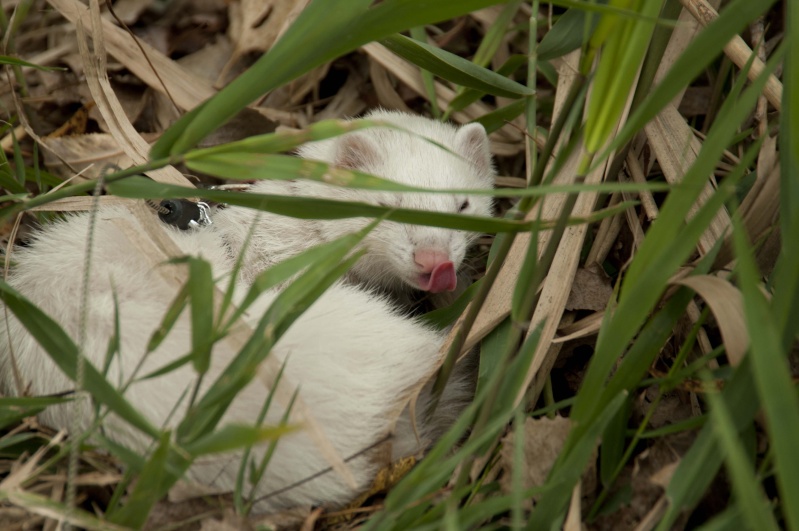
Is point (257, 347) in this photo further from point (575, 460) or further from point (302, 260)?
point (575, 460)

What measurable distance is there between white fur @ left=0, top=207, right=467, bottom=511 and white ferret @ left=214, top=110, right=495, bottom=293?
516mm

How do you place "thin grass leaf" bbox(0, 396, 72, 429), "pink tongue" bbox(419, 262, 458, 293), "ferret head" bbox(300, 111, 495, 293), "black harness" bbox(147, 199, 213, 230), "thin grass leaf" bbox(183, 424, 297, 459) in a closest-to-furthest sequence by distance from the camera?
"thin grass leaf" bbox(183, 424, 297, 459), "thin grass leaf" bbox(0, 396, 72, 429), "pink tongue" bbox(419, 262, 458, 293), "ferret head" bbox(300, 111, 495, 293), "black harness" bbox(147, 199, 213, 230)

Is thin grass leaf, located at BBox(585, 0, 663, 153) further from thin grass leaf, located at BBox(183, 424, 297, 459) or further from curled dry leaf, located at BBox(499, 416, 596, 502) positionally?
thin grass leaf, located at BBox(183, 424, 297, 459)

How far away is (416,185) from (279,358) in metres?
1.20

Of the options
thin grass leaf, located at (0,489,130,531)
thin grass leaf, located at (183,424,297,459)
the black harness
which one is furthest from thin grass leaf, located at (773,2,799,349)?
the black harness

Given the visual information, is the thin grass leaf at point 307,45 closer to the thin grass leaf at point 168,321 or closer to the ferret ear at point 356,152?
the thin grass leaf at point 168,321

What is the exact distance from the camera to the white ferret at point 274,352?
5.87ft

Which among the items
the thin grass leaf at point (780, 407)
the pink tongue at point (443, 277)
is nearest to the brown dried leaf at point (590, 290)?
the pink tongue at point (443, 277)

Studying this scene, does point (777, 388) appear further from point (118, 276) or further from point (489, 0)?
point (118, 276)

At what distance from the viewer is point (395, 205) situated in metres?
2.94

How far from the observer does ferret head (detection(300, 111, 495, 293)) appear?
2.74m

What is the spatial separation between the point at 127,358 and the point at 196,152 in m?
0.54

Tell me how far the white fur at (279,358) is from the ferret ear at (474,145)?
3.21 ft

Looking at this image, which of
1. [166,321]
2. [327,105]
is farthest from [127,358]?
[327,105]
